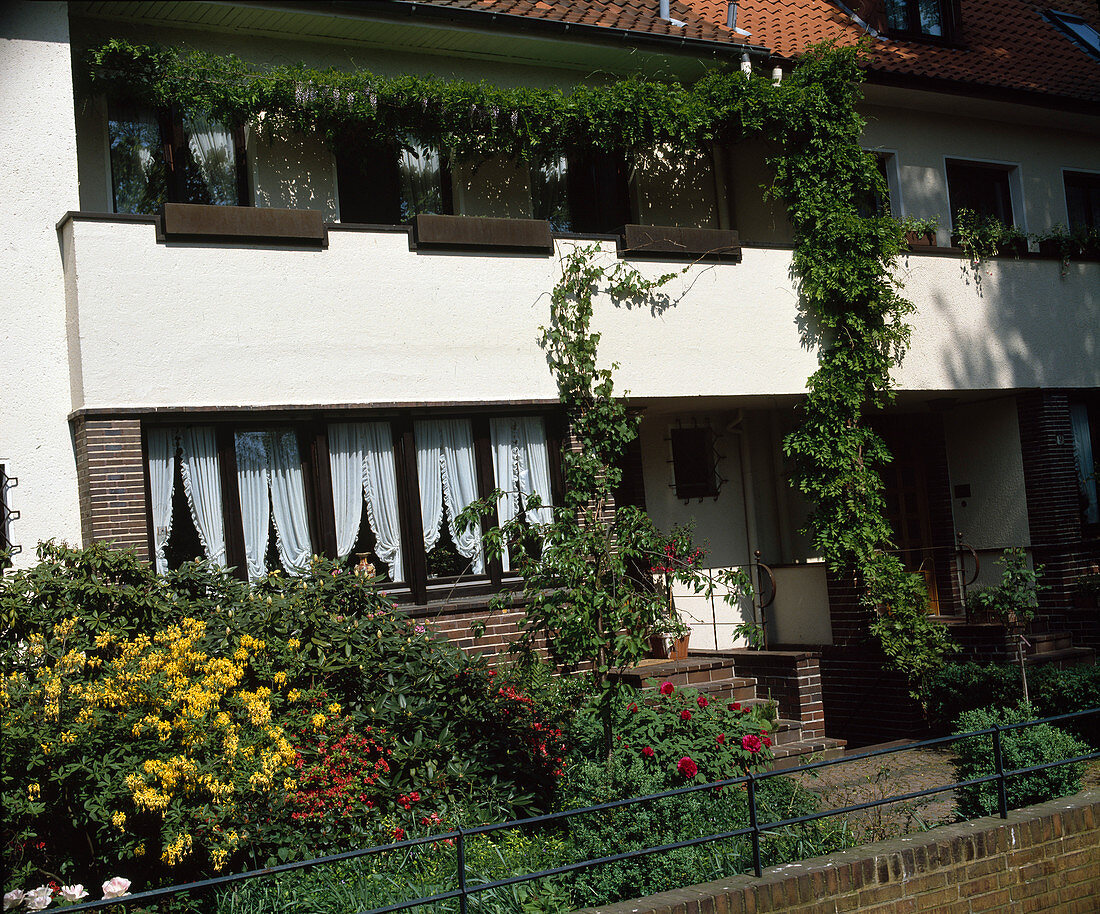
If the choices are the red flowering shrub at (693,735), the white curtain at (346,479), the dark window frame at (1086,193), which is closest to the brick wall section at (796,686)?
the red flowering shrub at (693,735)

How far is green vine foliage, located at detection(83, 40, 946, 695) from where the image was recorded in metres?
10.5

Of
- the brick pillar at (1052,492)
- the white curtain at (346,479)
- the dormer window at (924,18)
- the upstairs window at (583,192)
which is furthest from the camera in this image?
the dormer window at (924,18)

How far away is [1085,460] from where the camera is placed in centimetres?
1527

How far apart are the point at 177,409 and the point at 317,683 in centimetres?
284

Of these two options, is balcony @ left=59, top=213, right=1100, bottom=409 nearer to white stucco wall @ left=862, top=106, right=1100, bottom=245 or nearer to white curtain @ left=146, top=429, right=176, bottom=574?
white curtain @ left=146, top=429, right=176, bottom=574

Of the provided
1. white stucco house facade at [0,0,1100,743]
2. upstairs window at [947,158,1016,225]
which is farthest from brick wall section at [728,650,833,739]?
upstairs window at [947,158,1016,225]

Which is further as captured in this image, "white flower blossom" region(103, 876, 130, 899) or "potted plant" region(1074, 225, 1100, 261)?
"potted plant" region(1074, 225, 1100, 261)

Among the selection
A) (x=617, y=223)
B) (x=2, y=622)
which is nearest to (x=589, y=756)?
(x=2, y=622)

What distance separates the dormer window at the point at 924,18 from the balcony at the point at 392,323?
3995 millimetres

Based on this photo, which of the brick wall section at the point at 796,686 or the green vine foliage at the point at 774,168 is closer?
the green vine foliage at the point at 774,168

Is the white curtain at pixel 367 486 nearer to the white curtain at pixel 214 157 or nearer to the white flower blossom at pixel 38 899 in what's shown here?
the white curtain at pixel 214 157

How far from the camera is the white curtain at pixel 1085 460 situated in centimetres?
1514

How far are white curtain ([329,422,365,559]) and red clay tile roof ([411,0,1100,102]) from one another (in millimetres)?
4337

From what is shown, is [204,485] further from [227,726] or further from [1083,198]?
[1083,198]
